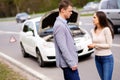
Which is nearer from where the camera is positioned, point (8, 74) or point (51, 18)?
point (8, 74)

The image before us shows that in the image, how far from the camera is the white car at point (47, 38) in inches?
472

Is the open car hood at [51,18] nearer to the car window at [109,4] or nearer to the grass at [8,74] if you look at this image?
the grass at [8,74]

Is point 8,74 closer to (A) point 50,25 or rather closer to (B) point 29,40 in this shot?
(A) point 50,25

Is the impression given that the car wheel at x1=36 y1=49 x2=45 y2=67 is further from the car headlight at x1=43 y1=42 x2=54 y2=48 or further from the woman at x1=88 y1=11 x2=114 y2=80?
the woman at x1=88 y1=11 x2=114 y2=80

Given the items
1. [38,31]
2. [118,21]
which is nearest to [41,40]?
[38,31]

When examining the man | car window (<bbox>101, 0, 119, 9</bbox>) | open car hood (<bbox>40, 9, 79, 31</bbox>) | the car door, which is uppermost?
the man

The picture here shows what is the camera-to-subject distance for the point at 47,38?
39.9 feet

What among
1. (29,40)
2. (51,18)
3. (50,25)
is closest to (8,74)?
(51,18)

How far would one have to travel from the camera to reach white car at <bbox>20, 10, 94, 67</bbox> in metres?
12.0

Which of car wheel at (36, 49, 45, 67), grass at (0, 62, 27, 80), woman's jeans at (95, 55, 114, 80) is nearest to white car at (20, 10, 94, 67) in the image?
car wheel at (36, 49, 45, 67)

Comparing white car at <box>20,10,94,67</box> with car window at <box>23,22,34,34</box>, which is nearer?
white car at <box>20,10,94,67</box>

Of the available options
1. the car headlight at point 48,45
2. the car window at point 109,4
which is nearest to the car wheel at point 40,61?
the car headlight at point 48,45

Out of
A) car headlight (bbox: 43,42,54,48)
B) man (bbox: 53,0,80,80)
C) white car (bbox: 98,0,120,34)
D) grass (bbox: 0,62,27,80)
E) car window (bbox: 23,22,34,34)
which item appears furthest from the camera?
white car (bbox: 98,0,120,34)

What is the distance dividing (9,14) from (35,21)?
241 feet
